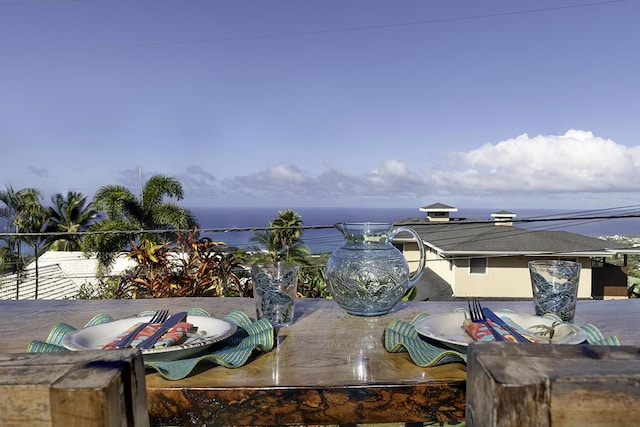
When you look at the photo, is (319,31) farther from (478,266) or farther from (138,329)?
(138,329)

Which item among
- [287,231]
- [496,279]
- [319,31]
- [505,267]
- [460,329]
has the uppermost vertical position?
[319,31]

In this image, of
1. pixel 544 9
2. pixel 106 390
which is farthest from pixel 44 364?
pixel 544 9

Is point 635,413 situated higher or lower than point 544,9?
lower

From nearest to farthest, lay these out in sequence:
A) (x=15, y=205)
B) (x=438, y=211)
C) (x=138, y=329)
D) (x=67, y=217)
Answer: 1. (x=138, y=329)
2. (x=438, y=211)
3. (x=15, y=205)
4. (x=67, y=217)

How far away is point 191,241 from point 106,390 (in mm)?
2844

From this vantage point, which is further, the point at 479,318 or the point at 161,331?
→ the point at 479,318

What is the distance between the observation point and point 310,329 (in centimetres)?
104

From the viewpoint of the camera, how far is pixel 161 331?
0.86 m

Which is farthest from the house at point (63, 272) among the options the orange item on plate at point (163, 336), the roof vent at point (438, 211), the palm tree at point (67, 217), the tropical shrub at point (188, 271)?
the orange item on plate at point (163, 336)

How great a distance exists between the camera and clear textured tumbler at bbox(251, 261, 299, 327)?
1.07m

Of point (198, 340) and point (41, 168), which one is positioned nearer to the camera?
point (198, 340)

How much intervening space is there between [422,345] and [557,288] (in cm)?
41

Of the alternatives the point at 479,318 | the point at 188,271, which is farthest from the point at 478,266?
the point at 479,318

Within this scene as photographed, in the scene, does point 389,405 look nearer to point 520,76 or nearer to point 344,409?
point 344,409
